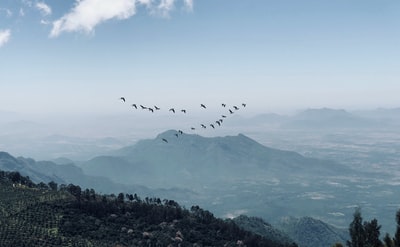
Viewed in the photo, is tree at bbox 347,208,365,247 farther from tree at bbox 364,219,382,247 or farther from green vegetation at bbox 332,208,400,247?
tree at bbox 364,219,382,247

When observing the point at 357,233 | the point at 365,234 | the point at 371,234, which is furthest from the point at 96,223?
the point at 371,234

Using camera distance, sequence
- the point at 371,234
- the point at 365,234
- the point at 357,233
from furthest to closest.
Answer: the point at 357,233 → the point at 365,234 → the point at 371,234

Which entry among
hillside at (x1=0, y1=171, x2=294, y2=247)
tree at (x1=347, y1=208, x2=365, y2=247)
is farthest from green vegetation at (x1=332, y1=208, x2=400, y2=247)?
hillside at (x1=0, y1=171, x2=294, y2=247)

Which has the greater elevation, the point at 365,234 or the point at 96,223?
the point at 365,234

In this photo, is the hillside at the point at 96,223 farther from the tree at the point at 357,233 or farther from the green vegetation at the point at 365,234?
the green vegetation at the point at 365,234

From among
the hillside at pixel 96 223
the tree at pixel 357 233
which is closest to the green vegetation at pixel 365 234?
the tree at pixel 357 233


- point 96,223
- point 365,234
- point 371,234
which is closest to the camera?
point 371,234

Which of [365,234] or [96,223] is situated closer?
[365,234]

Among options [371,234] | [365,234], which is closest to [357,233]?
[365,234]

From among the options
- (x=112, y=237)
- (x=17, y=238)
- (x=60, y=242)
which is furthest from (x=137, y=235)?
(x=17, y=238)

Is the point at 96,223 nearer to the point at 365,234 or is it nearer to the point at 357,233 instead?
the point at 357,233
